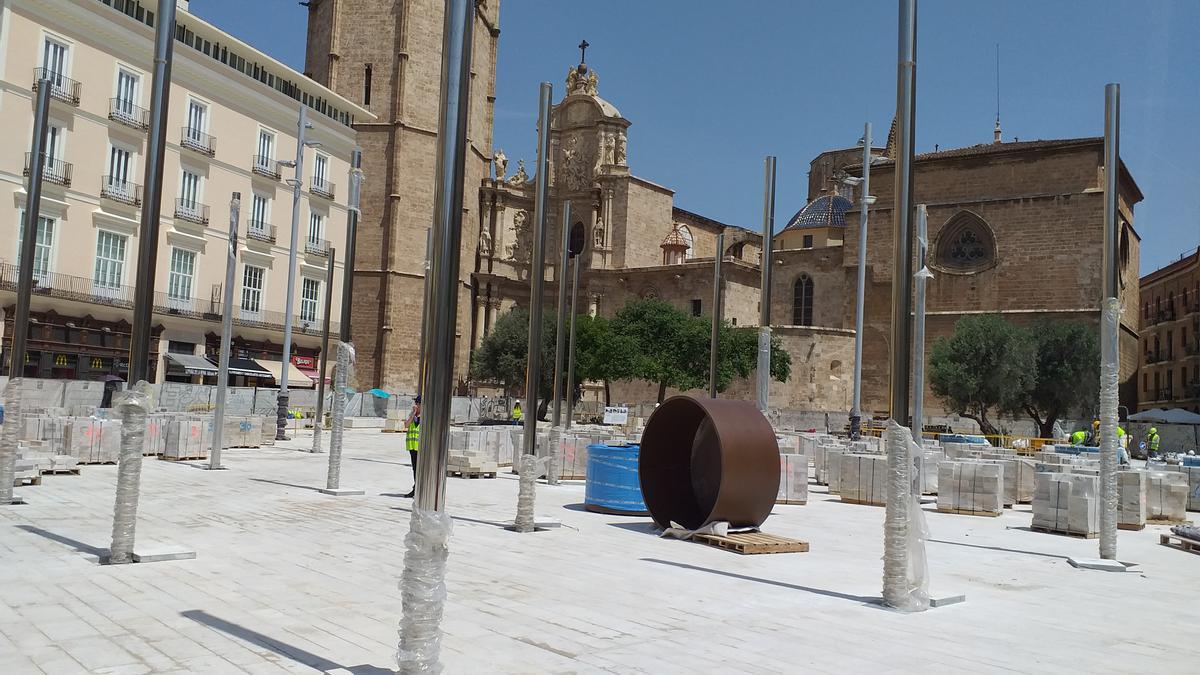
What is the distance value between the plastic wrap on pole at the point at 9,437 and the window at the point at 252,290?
29.2 metres

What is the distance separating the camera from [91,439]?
1619 cm

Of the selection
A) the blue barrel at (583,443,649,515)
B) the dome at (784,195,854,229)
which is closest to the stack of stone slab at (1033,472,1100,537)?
the blue barrel at (583,443,649,515)

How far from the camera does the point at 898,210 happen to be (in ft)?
25.3

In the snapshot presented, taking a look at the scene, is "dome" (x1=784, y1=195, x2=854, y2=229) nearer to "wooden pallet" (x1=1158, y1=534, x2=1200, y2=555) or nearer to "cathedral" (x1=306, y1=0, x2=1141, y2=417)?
"cathedral" (x1=306, y1=0, x2=1141, y2=417)

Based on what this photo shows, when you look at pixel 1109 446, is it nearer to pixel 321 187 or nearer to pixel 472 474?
pixel 472 474

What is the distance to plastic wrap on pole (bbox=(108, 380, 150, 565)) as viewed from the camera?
7.35m

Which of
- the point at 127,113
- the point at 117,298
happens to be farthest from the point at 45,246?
the point at 127,113

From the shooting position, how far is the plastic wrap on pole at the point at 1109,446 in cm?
962

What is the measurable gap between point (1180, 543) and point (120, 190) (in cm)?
3395

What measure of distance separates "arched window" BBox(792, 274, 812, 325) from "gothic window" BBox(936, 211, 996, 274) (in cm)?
792

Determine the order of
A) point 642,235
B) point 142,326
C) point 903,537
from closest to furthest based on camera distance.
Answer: point 903,537, point 142,326, point 642,235

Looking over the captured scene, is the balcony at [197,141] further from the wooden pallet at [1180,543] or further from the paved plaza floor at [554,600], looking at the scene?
the wooden pallet at [1180,543]

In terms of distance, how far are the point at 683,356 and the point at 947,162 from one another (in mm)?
17847

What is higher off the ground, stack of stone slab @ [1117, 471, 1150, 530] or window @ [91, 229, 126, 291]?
window @ [91, 229, 126, 291]
